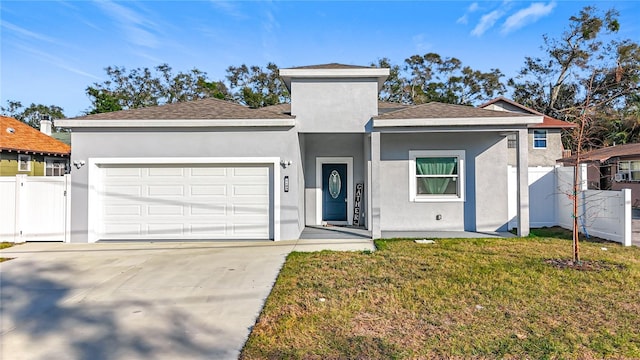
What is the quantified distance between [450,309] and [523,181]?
6.29 metres

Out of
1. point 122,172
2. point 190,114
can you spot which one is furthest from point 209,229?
point 190,114

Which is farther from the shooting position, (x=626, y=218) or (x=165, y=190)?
(x=165, y=190)

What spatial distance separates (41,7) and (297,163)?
9248 mm

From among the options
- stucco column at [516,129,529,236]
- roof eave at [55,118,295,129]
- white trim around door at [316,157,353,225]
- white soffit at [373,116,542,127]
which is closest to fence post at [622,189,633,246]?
stucco column at [516,129,529,236]

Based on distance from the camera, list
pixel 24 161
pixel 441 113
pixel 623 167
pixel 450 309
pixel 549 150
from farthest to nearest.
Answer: pixel 549 150, pixel 623 167, pixel 24 161, pixel 441 113, pixel 450 309

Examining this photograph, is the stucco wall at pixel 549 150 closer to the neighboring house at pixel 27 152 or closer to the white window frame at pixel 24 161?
the neighboring house at pixel 27 152

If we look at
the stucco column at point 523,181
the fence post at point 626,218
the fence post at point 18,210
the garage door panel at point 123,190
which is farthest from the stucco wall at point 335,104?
the fence post at point 18,210

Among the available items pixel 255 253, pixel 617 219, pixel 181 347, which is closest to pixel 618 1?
pixel 617 219

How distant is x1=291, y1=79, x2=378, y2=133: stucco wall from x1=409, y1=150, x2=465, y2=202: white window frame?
6.38ft

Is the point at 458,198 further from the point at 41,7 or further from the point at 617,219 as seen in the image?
the point at 41,7

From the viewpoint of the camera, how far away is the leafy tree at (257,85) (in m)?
34.1

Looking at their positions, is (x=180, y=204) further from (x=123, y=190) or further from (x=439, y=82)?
(x=439, y=82)

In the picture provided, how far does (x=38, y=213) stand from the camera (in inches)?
367

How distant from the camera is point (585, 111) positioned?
21.6ft
